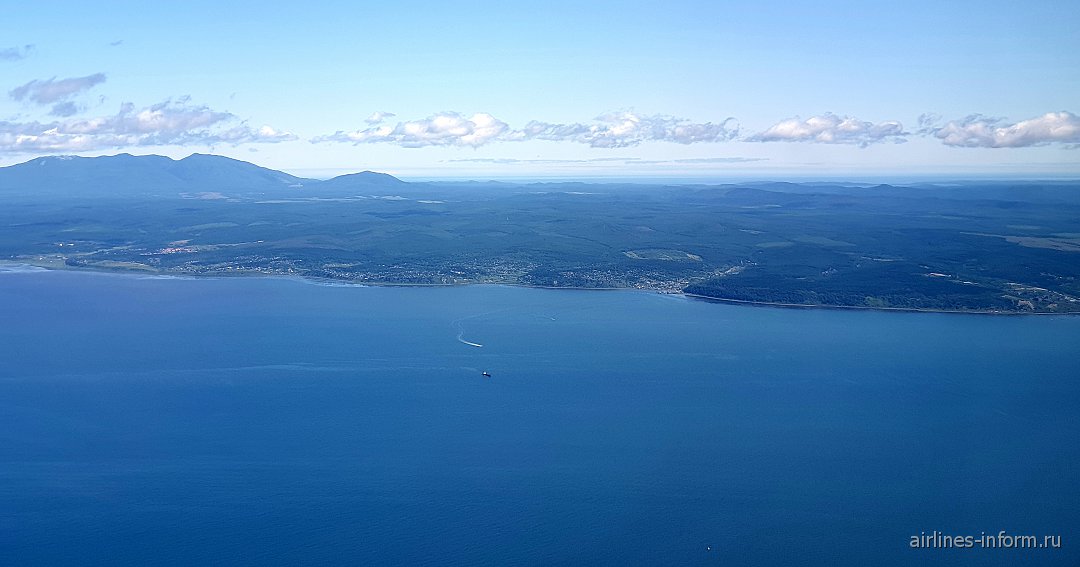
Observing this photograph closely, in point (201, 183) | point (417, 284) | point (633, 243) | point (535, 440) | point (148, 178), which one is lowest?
point (535, 440)

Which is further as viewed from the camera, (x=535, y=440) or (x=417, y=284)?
(x=417, y=284)

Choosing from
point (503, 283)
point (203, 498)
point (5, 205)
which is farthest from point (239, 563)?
point (5, 205)

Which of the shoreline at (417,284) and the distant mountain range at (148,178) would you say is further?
the distant mountain range at (148,178)

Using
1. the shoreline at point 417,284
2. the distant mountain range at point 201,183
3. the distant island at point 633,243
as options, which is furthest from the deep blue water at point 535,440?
the distant mountain range at point 201,183

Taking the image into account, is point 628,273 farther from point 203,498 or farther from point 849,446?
point 203,498

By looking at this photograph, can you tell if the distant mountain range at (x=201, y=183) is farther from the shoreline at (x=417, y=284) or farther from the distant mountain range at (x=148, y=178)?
the shoreline at (x=417, y=284)

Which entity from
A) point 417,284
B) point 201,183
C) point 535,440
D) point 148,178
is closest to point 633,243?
point 417,284

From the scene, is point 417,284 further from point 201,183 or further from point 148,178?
point 148,178
